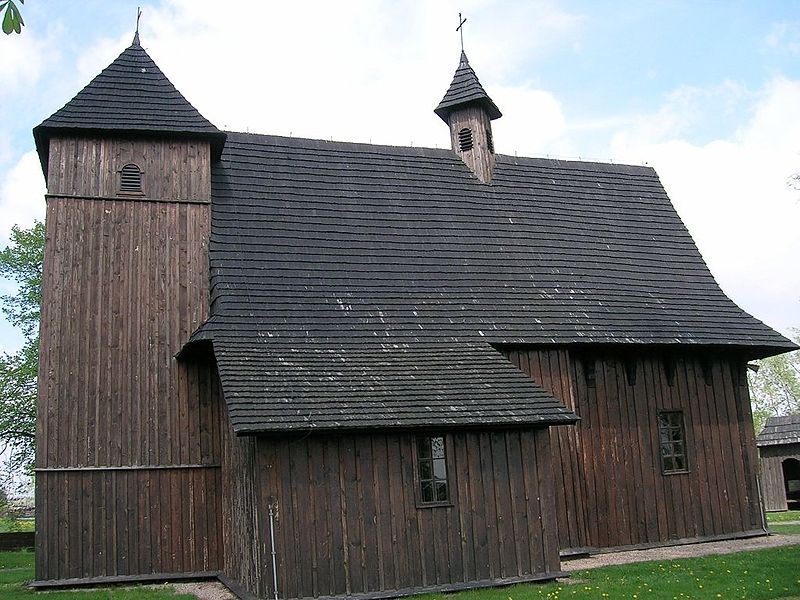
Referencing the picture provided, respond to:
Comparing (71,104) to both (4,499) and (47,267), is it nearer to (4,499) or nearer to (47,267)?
(47,267)

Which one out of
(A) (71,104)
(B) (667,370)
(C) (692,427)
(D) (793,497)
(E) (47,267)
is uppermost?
(A) (71,104)

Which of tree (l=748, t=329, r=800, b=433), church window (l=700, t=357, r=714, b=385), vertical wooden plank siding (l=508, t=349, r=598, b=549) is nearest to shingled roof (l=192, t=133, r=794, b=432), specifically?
vertical wooden plank siding (l=508, t=349, r=598, b=549)

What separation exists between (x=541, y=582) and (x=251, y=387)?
537 cm

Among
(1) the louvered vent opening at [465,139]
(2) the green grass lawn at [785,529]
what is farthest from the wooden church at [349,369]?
(2) the green grass lawn at [785,529]

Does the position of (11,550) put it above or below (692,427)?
below

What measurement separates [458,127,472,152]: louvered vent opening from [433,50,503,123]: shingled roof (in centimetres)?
70

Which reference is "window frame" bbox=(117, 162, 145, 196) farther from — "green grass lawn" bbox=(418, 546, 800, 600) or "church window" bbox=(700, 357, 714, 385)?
"church window" bbox=(700, 357, 714, 385)

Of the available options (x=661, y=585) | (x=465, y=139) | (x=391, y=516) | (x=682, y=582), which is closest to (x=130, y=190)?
(x=391, y=516)

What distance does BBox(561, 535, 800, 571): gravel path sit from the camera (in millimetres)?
14425

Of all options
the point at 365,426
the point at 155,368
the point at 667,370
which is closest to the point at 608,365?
the point at 667,370

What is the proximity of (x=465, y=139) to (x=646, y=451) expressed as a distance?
8505 millimetres

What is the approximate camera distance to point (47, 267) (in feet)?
47.6

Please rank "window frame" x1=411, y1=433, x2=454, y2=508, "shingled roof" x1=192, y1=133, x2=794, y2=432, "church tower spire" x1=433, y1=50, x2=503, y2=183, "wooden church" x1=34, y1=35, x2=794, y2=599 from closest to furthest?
"wooden church" x1=34, y1=35, x2=794, y2=599 → "window frame" x1=411, y1=433, x2=454, y2=508 → "shingled roof" x1=192, y1=133, x2=794, y2=432 → "church tower spire" x1=433, y1=50, x2=503, y2=183

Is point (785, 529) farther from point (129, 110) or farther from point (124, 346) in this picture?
point (129, 110)
